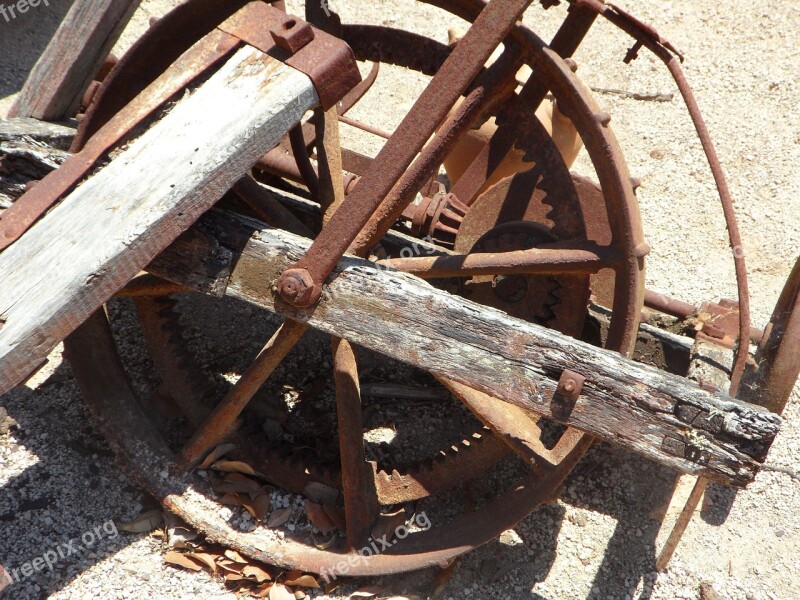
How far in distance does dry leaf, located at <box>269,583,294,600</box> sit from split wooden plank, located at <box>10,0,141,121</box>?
2.30 m

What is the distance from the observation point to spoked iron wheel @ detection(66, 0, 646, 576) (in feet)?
7.51

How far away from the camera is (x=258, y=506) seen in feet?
8.57

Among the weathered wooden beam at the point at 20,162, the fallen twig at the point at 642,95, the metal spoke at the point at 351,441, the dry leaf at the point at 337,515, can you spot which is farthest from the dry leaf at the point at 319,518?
the fallen twig at the point at 642,95

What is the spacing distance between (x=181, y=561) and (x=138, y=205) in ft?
5.08

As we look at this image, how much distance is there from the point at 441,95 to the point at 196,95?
0.76 meters

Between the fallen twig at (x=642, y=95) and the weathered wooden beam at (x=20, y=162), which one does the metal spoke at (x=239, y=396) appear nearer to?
the weathered wooden beam at (x=20, y=162)

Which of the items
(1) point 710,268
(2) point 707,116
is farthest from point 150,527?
(2) point 707,116

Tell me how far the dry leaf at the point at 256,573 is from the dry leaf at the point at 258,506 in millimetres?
189

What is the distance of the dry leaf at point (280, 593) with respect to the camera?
8.16 ft

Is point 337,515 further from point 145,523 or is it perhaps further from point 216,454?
point 145,523

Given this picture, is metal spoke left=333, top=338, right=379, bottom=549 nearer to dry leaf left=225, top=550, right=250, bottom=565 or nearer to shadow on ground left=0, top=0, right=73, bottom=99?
dry leaf left=225, top=550, right=250, bottom=565

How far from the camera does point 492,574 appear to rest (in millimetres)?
2725

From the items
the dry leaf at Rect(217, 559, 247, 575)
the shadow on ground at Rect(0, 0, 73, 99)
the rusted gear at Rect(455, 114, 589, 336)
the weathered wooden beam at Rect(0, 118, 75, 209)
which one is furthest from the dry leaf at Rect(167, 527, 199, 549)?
the shadow on ground at Rect(0, 0, 73, 99)

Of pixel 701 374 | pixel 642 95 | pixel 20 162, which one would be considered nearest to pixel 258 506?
pixel 20 162
